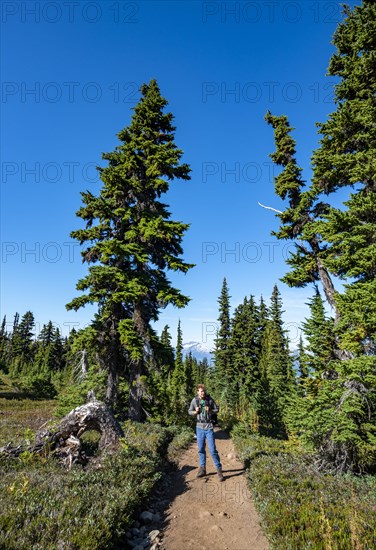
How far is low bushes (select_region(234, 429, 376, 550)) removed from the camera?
14.9 ft

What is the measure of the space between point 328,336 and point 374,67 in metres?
10.8

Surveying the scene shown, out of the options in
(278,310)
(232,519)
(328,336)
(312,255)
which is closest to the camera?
(232,519)

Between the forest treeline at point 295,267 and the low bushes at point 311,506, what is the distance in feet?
4.58

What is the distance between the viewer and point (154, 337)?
14.8 metres

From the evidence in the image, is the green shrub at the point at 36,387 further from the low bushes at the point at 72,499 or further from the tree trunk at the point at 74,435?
the low bushes at the point at 72,499

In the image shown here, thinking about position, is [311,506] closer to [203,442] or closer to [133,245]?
[203,442]

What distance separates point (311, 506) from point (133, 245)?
1224 centimetres

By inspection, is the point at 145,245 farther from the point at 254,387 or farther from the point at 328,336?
the point at 254,387

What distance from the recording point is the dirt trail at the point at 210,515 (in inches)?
203

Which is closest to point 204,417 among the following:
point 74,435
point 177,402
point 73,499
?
point 74,435

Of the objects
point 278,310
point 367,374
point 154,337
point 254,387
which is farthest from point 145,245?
point 278,310

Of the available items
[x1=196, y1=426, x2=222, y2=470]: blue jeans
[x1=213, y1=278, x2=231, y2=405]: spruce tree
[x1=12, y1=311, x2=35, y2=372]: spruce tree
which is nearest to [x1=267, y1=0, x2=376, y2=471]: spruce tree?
[x1=196, y1=426, x2=222, y2=470]: blue jeans

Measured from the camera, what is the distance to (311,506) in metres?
5.58

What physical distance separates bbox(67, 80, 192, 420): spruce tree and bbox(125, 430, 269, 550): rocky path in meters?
6.27
